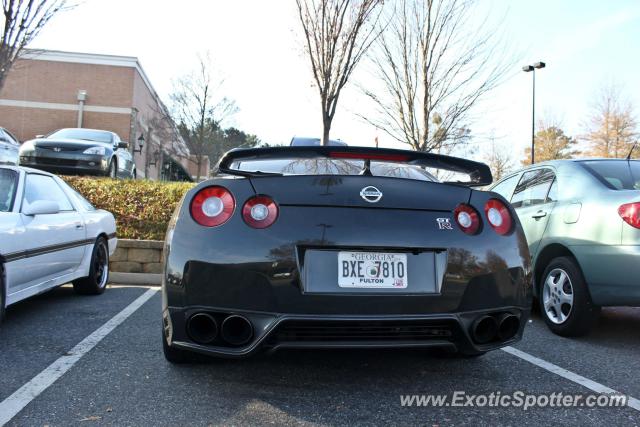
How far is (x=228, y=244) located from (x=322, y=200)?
1.63 ft

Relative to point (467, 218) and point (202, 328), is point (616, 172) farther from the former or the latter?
point (202, 328)

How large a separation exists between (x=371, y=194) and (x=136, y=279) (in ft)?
15.8

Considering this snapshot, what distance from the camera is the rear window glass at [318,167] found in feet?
8.87

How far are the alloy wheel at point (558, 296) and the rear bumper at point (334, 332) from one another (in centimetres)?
192

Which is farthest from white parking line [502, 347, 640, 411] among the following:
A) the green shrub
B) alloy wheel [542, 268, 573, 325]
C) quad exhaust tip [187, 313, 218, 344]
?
the green shrub

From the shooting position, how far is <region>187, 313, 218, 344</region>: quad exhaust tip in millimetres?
2344

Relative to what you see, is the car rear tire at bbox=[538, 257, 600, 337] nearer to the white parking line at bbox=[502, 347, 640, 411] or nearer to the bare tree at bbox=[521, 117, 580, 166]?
the white parking line at bbox=[502, 347, 640, 411]

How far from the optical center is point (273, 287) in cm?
230

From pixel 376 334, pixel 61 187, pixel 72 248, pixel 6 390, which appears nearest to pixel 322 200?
pixel 376 334

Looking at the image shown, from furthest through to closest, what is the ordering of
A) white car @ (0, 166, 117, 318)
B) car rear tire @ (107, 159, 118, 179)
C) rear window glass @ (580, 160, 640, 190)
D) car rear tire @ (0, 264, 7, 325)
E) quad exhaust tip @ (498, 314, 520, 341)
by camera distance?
car rear tire @ (107, 159, 118, 179), rear window glass @ (580, 160, 640, 190), white car @ (0, 166, 117, 318), car rear tire @ (0, 264, 7, 325), quad exhaust tip @ (498, 314, 520, 341)

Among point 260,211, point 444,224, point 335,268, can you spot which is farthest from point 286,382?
point 444,224

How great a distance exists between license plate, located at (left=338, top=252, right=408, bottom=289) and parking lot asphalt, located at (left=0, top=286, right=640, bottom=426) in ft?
2.00

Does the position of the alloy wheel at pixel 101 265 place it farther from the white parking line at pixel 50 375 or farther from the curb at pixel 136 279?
the white parking line at pixel 50 375

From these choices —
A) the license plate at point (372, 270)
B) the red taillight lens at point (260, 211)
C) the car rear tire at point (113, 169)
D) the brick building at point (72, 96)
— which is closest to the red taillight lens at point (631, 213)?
the license plate at point (372, 270)
